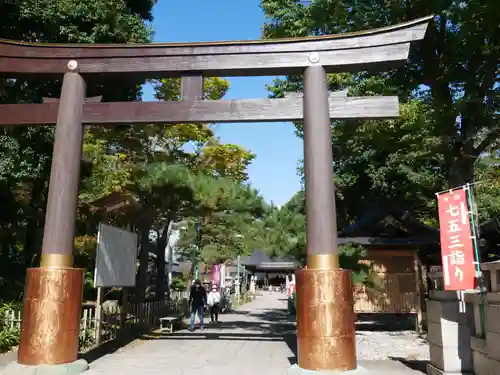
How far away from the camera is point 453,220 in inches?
289

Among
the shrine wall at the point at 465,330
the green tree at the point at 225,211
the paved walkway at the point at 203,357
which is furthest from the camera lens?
the green tree at the point at 225,211

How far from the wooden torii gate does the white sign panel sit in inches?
98.1

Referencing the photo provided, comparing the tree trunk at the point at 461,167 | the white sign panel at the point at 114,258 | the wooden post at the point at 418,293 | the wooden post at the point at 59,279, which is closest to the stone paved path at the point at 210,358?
the wooden post at the point at 59,279

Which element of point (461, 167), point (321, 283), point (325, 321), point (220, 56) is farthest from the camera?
point (461, 167)

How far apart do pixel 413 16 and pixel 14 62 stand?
9.98m

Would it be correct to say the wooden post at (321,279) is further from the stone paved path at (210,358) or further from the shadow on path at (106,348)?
the shadow on path at (106,348)

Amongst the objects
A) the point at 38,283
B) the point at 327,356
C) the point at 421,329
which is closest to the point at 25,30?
the point at 38,283

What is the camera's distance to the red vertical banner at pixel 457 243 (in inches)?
273

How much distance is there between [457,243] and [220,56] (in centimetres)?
545

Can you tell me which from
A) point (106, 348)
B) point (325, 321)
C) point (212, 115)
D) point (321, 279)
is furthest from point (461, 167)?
point (106, 348)

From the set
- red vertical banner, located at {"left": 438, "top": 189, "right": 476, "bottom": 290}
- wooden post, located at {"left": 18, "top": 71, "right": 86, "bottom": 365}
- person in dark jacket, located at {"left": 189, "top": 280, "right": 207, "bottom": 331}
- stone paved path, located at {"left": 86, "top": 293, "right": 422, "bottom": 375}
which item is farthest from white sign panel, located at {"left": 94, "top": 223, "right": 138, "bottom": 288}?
red vertical banner, located at {"left": 438, "top": 189, "right": 476, "bottom": 290}

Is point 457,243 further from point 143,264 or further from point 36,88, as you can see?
point 143,264

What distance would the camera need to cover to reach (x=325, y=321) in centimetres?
682

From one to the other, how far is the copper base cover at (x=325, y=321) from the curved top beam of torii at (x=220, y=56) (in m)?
3.92
